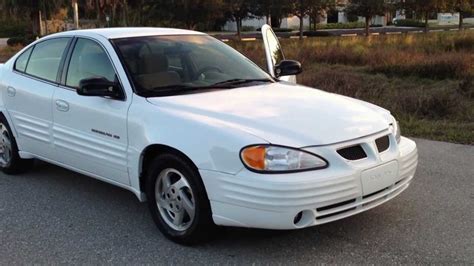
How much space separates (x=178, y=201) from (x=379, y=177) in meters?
1.42

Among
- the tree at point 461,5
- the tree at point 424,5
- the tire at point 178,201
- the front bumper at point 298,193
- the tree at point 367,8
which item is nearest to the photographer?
the front bumper at point 298,193

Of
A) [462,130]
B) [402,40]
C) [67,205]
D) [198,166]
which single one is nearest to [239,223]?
[198,166]

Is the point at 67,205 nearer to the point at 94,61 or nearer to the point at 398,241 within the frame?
the point at 94,61

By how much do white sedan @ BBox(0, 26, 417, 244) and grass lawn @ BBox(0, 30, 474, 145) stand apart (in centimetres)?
388

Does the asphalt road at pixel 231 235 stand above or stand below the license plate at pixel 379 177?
below

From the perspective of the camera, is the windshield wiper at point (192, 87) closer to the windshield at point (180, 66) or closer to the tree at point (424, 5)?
the windshield at point (180, 66)

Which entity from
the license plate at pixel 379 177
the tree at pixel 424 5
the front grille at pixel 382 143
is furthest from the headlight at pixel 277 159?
the tree at pixel 424 5

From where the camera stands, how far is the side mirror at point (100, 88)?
4.54m

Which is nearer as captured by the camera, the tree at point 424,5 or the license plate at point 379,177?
the license plate at point 379,177

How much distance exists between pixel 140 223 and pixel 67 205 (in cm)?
89

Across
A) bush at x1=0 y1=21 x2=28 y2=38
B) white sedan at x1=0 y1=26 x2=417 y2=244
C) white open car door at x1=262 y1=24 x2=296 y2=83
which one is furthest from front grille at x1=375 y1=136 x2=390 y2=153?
bush at x1=0 y1=21 x2=28 y2=38

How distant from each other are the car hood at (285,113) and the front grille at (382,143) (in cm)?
7

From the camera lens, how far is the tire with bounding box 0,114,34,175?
6.07m

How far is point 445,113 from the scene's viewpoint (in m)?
9.45
